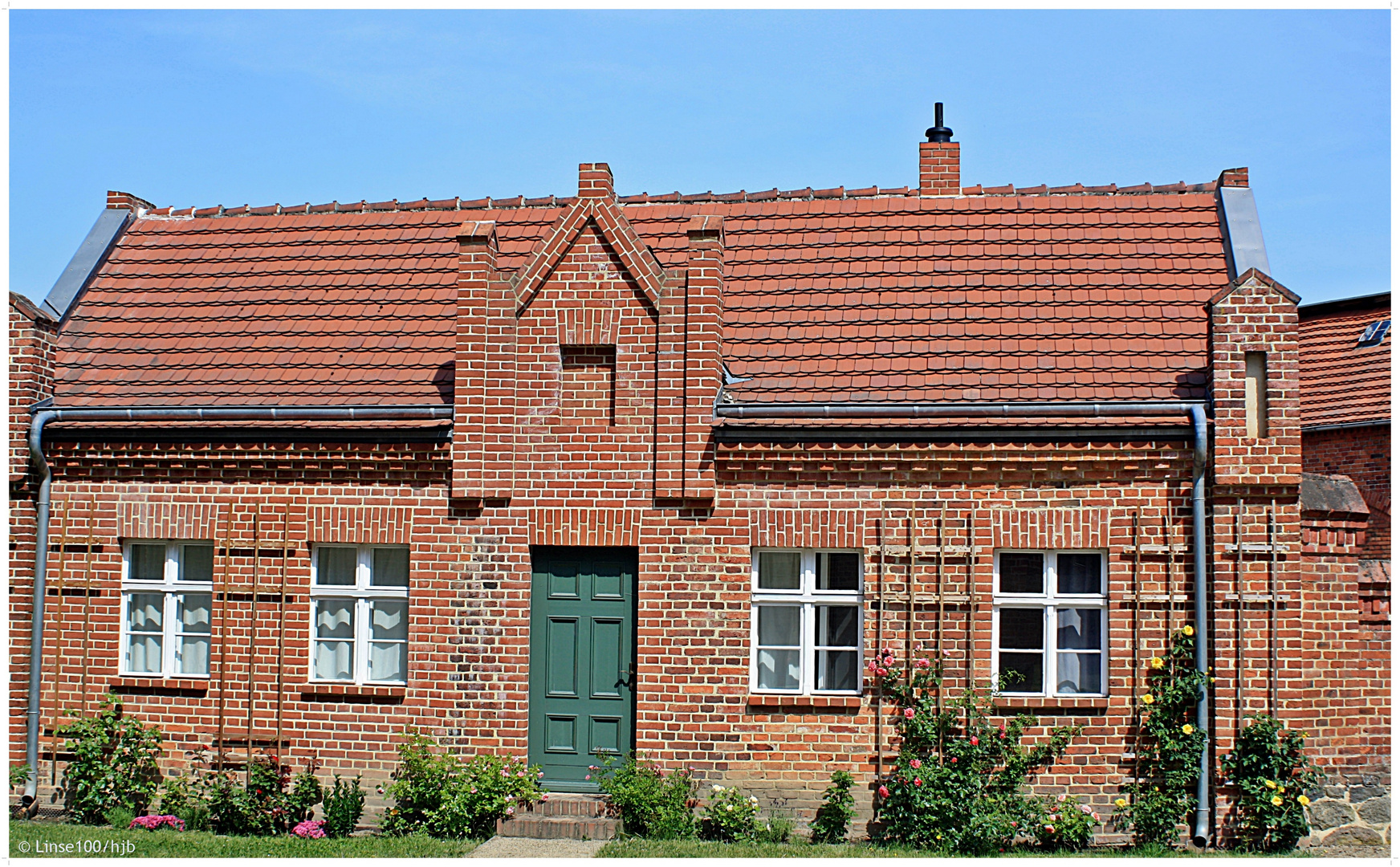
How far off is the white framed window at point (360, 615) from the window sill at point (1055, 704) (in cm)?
525

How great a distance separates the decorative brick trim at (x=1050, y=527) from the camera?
31.2ft

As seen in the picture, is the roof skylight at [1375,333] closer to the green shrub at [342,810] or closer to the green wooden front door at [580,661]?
the green wooden front door at [580,661]

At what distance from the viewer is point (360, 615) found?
10.3 metres

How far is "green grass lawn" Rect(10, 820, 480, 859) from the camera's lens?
886 centimetres

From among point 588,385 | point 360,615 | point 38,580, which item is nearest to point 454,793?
point 360,615

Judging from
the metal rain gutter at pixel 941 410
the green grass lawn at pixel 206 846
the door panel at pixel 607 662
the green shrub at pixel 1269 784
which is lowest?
the green grass lawn at pixel 206 846

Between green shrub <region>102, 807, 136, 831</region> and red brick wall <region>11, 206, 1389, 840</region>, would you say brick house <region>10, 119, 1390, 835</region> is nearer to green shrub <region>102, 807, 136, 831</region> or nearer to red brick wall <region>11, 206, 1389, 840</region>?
red brick wall <region>11, 206, 1389, 840</region>

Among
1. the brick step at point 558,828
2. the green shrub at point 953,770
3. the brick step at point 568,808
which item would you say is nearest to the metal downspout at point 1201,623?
the green shrub at point 953,770

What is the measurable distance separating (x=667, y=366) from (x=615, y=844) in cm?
398

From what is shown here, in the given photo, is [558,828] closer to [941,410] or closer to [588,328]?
[588,328]

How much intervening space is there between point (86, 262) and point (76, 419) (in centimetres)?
288

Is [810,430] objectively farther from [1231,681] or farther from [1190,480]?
[1231,681]

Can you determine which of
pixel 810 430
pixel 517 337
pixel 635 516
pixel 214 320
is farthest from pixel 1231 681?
pixel 214 320

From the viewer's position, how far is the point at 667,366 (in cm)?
999
